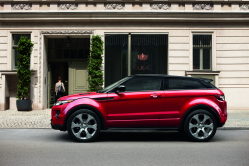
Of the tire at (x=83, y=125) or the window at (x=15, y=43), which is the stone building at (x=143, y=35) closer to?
the window at (x=15, y=43)

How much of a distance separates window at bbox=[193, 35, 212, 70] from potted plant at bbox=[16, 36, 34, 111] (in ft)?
27.5

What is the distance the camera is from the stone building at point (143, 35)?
1422 centimetres

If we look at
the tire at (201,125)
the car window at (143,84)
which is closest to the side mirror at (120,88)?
the car window at (143,84)

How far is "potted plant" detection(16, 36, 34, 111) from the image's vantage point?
13.6m

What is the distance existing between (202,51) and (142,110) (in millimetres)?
8965

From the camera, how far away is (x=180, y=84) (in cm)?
696

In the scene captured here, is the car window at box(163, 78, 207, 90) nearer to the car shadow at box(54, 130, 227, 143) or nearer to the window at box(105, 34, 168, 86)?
the car shadow at box(54, 130, 227, 143)

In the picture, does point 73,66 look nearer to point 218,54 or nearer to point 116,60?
point 116,60

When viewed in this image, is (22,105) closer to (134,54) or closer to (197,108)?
(134,54)

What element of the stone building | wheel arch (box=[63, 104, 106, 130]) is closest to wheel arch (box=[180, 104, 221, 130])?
wheel arch (box=[63, 104, 106, 130])

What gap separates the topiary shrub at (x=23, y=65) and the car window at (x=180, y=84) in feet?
29.4

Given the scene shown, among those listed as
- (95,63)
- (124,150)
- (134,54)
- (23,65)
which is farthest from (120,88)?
(23,65)

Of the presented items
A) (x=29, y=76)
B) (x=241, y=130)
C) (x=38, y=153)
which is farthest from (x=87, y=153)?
(x=29, y=76)

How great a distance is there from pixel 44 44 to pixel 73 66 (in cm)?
195
